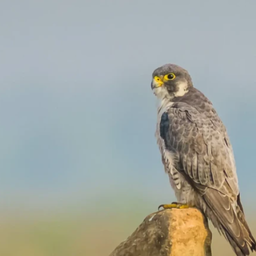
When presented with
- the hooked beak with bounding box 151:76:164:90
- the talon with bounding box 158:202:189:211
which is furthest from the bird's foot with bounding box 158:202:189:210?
the hooked beak with bounding box 151:76:164:90

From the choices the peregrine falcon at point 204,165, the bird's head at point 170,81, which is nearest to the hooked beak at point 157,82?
the bird's head at point 170,81

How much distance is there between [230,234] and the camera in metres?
3.82

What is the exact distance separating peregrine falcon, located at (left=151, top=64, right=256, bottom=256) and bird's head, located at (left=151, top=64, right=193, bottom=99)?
18cm

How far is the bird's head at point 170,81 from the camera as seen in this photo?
4434mm

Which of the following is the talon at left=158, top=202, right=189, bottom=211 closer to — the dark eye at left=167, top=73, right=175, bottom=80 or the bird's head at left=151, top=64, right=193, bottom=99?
the bird's head at left=151, top=64, right=193, bottom=99

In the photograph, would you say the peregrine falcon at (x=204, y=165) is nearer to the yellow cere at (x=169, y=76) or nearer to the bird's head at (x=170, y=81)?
the bird's head at (x=170, y=81)

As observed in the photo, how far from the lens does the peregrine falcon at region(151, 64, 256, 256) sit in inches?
153

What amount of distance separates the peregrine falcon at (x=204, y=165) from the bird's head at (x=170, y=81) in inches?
6.9

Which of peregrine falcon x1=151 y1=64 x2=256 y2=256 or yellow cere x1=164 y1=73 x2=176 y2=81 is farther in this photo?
yellow cere x1=164 y1=73 x2=176 y2=81

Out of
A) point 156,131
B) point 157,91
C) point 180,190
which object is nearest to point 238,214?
point 180,190

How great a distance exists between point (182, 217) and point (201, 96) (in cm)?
137

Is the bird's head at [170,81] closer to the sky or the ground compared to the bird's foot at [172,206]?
closer to the sky

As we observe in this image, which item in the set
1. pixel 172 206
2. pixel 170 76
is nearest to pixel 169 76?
pixel 170 76

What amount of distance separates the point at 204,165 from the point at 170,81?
3.37ft
